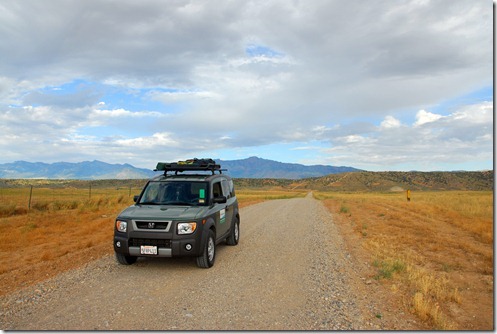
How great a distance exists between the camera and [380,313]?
17.5 ft

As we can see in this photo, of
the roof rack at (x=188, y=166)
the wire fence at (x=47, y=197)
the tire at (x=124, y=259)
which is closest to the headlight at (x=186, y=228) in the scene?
the tire at (x=124, y=259)

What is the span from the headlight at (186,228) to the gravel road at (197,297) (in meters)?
0.88

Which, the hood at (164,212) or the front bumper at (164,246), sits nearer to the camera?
the front bumper at (164,246)

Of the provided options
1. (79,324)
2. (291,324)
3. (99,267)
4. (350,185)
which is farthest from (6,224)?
(350,185)

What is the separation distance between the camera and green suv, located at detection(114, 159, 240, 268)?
24.0 feet

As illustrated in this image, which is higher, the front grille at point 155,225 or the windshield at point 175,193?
Result: the windshield at point 175,193

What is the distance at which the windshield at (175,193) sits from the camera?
8555mm

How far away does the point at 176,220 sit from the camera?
734 cm

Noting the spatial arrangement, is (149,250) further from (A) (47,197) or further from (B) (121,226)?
(A) (47,197)

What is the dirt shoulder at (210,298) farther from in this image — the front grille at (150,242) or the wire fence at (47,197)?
the wire fence at (47,197)

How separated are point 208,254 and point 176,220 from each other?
1.14 meters

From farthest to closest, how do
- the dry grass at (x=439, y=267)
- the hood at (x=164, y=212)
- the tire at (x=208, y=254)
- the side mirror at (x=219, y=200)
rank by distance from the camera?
the side mirror at (x=219, y=200), the tire at (x=208, y=254), the hood at (x=164, y=212), the dry grass at (x=439, y=267)

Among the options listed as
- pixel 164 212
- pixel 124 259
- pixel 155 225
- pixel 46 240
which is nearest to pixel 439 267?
pixel 164 212

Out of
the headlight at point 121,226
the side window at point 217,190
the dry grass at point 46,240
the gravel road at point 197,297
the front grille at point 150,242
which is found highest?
the side window at point 217,190
